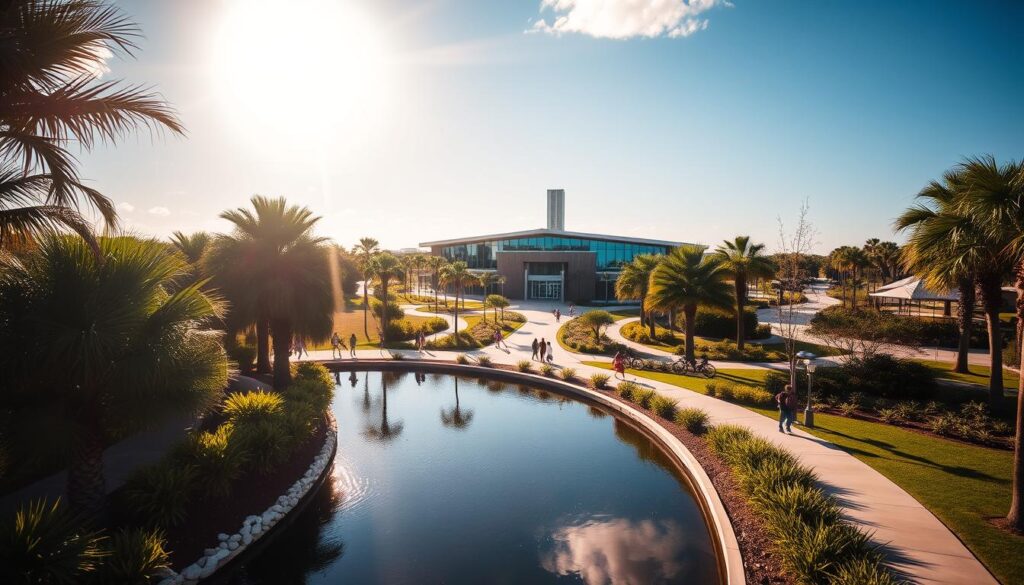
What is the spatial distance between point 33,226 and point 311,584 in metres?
6.84

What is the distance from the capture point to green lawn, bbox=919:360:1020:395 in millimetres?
18891

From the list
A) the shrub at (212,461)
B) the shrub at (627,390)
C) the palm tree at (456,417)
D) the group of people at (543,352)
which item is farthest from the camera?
the group of people at (543,352)

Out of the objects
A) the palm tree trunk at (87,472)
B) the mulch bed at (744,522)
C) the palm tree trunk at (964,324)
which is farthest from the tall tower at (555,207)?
the palm tree trunk at (87,472)

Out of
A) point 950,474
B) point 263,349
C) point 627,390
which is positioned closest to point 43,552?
point 263,349

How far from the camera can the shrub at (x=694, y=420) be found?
1386cm

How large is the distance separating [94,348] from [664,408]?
48.6ft

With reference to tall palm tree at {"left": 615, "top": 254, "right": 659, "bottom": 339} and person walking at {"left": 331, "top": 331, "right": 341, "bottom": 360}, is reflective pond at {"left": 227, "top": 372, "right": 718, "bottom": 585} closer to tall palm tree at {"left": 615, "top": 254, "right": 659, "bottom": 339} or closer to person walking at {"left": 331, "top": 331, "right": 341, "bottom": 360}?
person walking at {"left": 331, "top": 331, "right": 341, "bottom": 360}

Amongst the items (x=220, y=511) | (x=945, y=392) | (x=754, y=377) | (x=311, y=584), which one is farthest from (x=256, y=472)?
(x=945, y=392)

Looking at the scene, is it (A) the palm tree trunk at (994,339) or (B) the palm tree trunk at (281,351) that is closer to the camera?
(A) the palm tree trunk at (994,339)

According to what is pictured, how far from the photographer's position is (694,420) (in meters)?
14.0

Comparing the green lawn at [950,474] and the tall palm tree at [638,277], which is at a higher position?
the tall palm tree at [638,277]

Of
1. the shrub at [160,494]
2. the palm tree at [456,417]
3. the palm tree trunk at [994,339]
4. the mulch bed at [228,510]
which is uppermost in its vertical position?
the palm tree trunk at [994,339]

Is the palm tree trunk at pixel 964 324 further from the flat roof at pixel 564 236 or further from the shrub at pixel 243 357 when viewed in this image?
the flat roof at pixel 564 236

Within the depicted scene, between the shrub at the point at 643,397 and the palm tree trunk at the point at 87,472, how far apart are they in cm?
1503
